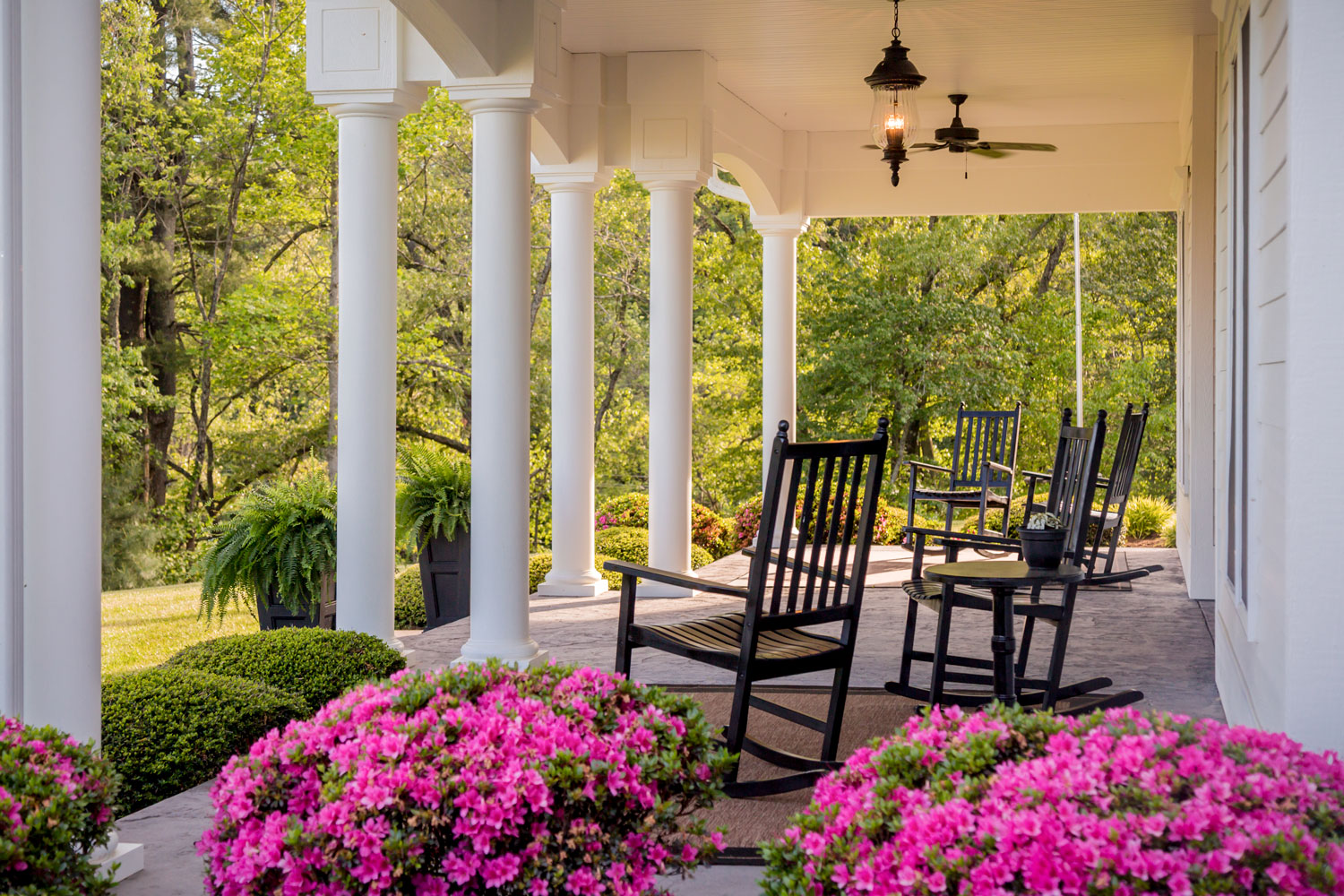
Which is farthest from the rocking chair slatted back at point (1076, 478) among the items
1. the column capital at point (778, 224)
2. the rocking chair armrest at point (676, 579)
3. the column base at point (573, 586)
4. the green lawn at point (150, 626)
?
the green lawn at point (150, 626)

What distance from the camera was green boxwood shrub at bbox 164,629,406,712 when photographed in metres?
4.18

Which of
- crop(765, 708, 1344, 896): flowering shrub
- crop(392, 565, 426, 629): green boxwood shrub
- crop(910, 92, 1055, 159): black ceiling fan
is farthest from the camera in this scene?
crop(392, 565, 426, 629): green boxwood shrub

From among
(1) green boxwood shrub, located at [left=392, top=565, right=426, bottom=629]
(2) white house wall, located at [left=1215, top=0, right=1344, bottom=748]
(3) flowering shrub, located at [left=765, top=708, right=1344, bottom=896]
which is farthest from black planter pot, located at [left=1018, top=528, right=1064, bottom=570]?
(1) green boxwood shrub, located at [left=392, top=565, right=426, bottom=629]

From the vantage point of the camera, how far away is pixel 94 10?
2654 millimetres

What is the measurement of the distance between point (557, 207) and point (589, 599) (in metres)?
2.30

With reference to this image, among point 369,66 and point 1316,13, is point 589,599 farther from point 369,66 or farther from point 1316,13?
point 1316,13

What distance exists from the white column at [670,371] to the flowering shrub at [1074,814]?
5496 mm

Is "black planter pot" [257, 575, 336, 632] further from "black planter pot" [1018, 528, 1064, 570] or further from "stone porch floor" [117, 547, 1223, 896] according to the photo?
"black planter pot" [1018, 528, 1064, 570]

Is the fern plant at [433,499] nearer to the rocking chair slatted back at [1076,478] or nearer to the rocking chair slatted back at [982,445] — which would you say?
the rocking chair slatted back at [1076,478]

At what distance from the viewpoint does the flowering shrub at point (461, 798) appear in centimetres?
187

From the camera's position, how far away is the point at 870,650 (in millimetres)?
5688

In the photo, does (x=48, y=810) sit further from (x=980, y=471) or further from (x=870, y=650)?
(x=980, y=471)

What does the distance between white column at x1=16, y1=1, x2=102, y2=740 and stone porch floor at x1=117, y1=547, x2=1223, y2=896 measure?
54 centimetres

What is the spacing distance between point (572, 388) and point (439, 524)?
3.81 ft
